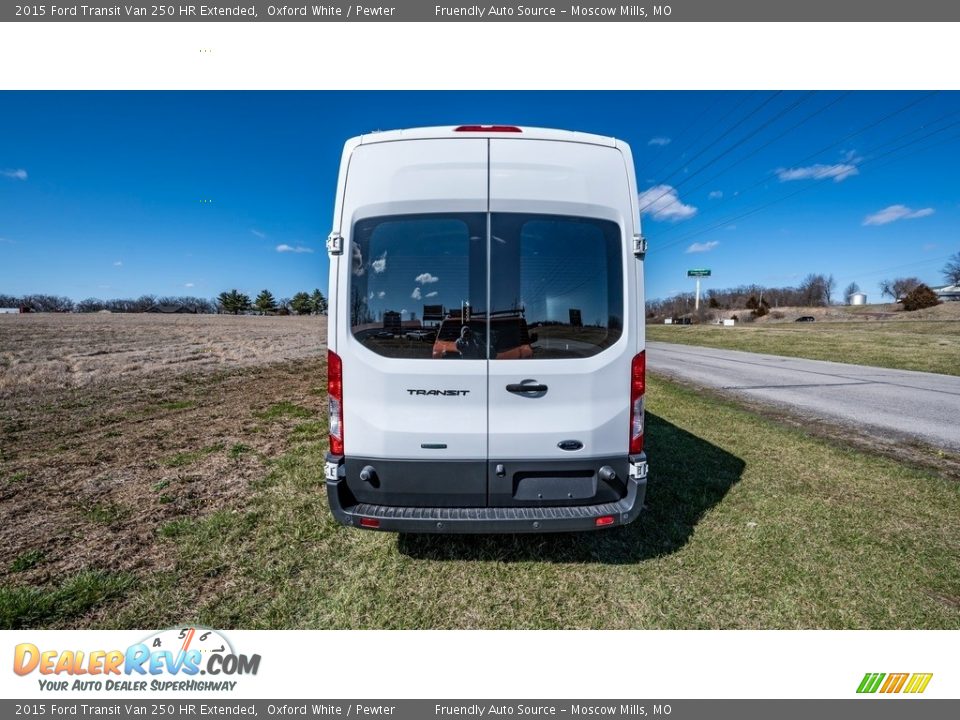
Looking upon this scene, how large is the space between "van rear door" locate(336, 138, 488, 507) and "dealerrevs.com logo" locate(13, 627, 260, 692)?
1.24 m

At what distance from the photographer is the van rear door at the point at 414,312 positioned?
8.82 ft

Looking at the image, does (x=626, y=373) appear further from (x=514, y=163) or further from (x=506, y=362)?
Answer: (x=514, y=163)

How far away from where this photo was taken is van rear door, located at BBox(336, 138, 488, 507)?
8.82 feet

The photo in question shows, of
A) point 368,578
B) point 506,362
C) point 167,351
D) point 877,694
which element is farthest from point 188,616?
point 167,351

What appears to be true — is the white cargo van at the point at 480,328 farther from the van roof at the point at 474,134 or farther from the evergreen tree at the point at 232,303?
the evergreen tree at the point at 232,303

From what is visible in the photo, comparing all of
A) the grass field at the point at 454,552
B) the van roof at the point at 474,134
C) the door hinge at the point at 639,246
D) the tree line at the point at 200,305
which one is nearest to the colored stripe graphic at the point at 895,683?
the grass field at the point at 454,552

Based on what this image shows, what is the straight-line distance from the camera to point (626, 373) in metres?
2.80

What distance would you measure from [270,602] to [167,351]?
17.5 metres

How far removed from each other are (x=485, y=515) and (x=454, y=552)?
74 centimetres

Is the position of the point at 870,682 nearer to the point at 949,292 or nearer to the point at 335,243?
the point at 335,243

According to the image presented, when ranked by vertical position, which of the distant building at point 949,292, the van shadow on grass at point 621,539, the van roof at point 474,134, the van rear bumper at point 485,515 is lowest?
the van shadow on grass at point 621,539

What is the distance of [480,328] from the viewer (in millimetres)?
2734

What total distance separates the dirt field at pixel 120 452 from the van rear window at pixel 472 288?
257cm

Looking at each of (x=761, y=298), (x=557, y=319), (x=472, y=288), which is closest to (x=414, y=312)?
(x=472, y=288)
